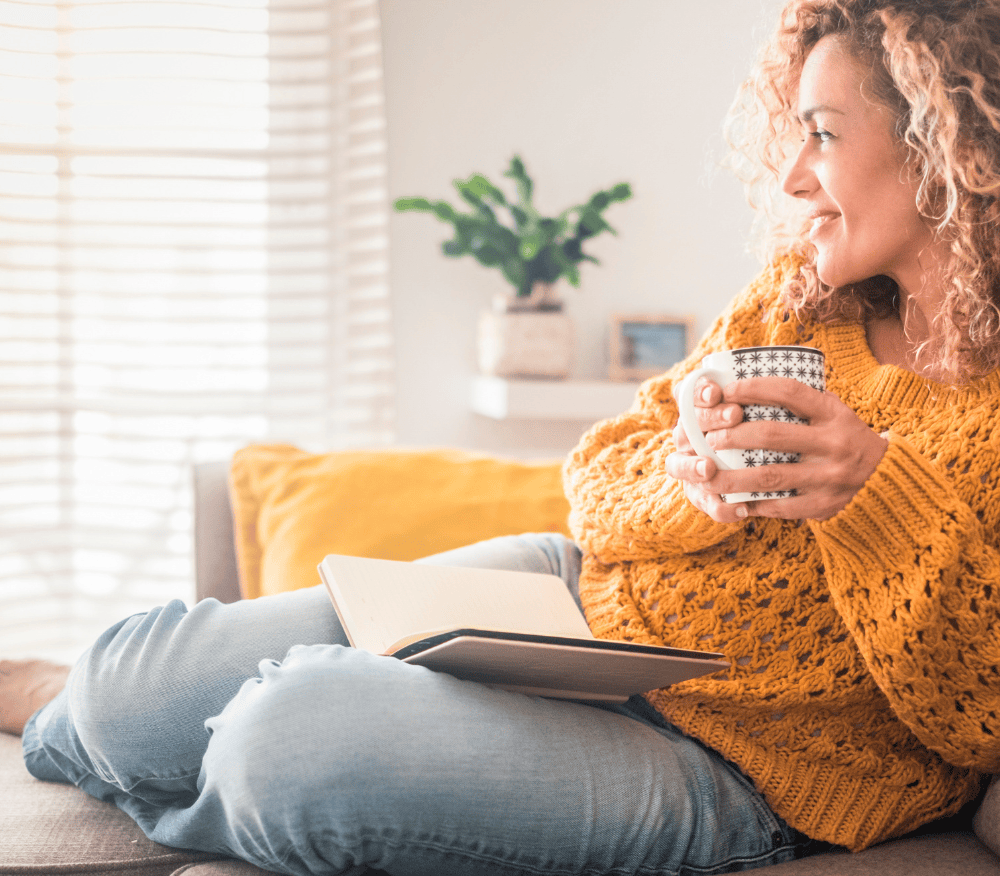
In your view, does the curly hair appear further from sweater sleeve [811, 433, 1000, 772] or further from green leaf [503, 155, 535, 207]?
green leaf [503, 155, 535, 207]

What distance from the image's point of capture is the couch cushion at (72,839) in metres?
0.77

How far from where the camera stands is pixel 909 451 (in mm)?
699

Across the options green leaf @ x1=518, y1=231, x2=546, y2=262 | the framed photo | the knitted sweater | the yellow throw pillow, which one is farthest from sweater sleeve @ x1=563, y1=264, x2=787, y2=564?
the framed photo

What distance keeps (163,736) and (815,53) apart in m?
0.87

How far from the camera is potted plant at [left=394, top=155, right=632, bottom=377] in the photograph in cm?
209

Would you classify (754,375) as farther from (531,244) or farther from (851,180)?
(531,244)

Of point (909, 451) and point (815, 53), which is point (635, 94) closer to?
point (815, 53)

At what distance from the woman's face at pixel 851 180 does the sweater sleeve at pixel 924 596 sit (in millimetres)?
221

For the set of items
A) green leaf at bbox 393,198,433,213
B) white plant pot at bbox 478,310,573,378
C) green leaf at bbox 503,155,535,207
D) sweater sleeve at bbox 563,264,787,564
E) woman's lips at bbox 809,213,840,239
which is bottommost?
sweater sleeve at bbox 563,264,787,564

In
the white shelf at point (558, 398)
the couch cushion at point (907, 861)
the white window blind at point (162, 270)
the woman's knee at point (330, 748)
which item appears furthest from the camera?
the white shelf at point (558, 398)

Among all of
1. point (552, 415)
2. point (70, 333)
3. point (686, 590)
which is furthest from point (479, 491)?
point (70, 333)

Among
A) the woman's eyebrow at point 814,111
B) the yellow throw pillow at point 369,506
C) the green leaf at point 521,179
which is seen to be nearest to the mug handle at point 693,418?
the woman's eyebrow at point 814,111

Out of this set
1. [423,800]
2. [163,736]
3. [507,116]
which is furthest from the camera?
[507,116]

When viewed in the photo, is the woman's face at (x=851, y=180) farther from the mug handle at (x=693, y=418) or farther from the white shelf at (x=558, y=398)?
the white shelf at (x=558, y=398)
